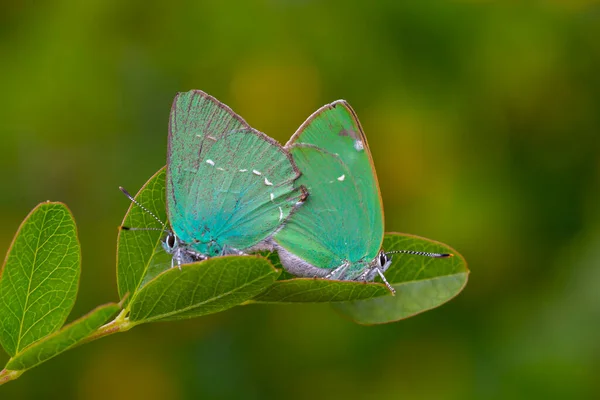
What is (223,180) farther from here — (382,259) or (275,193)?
(382,259)

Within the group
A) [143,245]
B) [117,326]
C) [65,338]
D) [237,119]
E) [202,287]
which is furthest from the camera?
[237,119]

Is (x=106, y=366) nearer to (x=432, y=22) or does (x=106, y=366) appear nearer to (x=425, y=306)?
(x=425, y=306)

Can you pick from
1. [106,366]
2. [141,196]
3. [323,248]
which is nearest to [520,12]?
[323,248]

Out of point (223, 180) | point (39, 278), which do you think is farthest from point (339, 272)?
point (39, 278)

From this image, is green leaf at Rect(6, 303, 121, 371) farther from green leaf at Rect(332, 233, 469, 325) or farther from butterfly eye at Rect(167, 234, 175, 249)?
green leaf at Rect(332, 233, 469, 325)

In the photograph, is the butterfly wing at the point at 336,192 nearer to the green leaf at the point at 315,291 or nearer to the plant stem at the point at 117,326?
the green leaf at the point at 315,291

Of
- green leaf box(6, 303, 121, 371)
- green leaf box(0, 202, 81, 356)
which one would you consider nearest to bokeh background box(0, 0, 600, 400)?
green leaf box(0, 202, 81, 356)

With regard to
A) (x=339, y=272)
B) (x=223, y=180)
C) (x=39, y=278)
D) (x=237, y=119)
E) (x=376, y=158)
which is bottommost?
(x=339, y=272)
